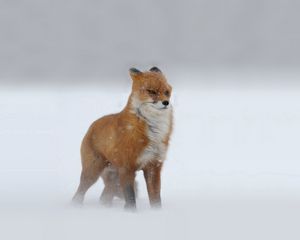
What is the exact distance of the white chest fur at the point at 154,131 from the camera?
7.37m

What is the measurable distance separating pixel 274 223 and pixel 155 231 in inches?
53.7

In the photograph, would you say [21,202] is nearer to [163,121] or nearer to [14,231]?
[14,231]

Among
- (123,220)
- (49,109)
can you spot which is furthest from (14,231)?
(49,109)

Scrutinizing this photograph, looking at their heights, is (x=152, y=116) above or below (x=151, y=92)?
below

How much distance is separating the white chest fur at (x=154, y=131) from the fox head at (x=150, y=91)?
0.16 ft

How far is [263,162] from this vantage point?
11.6m

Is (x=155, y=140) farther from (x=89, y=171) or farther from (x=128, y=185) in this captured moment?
(x=89, y=171)

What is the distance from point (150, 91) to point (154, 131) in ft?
1.64

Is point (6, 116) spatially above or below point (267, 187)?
below

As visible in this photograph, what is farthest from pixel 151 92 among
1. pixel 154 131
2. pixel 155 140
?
pixel 155 140

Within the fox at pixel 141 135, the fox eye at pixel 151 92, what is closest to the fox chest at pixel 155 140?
the fox at pixel 141 135

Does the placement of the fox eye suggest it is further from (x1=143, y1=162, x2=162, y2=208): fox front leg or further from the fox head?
(x1=143, y1=162, x2=162, y2=208): fox front leg

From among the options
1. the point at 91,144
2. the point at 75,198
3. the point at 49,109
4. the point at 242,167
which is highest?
the point at 91,144

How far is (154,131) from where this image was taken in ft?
24.3
